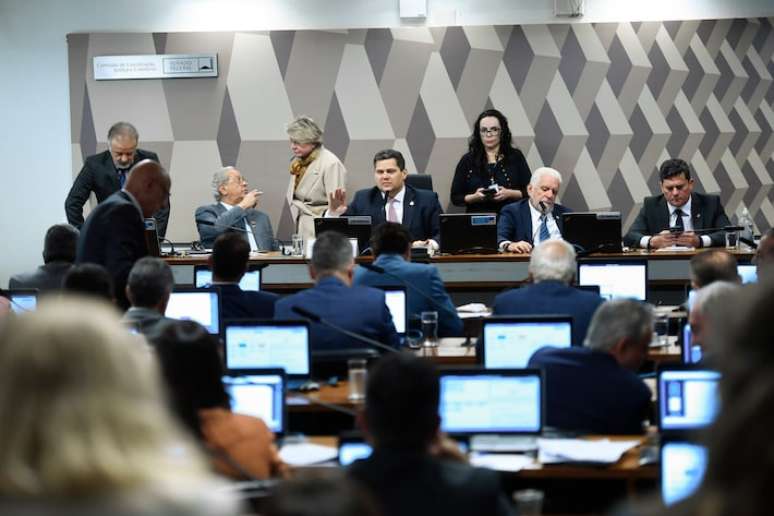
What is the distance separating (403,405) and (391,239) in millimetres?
4006

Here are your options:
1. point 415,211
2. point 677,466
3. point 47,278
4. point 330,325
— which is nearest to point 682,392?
point 677,466

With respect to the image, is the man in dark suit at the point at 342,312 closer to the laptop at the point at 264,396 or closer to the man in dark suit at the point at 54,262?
the laptop at the point at 264,396

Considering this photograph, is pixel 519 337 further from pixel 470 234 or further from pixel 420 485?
pixel 470 234

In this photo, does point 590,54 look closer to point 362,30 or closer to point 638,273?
point 362,30

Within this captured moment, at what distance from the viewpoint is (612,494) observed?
3.91 meters

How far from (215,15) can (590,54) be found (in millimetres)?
3525

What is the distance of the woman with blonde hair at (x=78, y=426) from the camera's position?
140 cm

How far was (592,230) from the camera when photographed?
28.0 feet

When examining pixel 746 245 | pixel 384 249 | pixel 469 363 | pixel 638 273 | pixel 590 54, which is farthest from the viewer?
pixel 590 54

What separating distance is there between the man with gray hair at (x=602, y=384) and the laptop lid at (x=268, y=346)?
4.24 feet

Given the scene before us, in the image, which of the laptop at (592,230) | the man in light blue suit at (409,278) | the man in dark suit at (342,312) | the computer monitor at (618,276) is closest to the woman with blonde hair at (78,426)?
the man in dark suit at (342,312)

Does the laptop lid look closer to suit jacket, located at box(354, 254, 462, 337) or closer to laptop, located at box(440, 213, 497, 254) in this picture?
suit jacket, located at box(354, 254, 462, 337)

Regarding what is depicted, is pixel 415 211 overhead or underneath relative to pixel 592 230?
overhead

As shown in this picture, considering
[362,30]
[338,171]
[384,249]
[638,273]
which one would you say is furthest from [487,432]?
[362,30]
